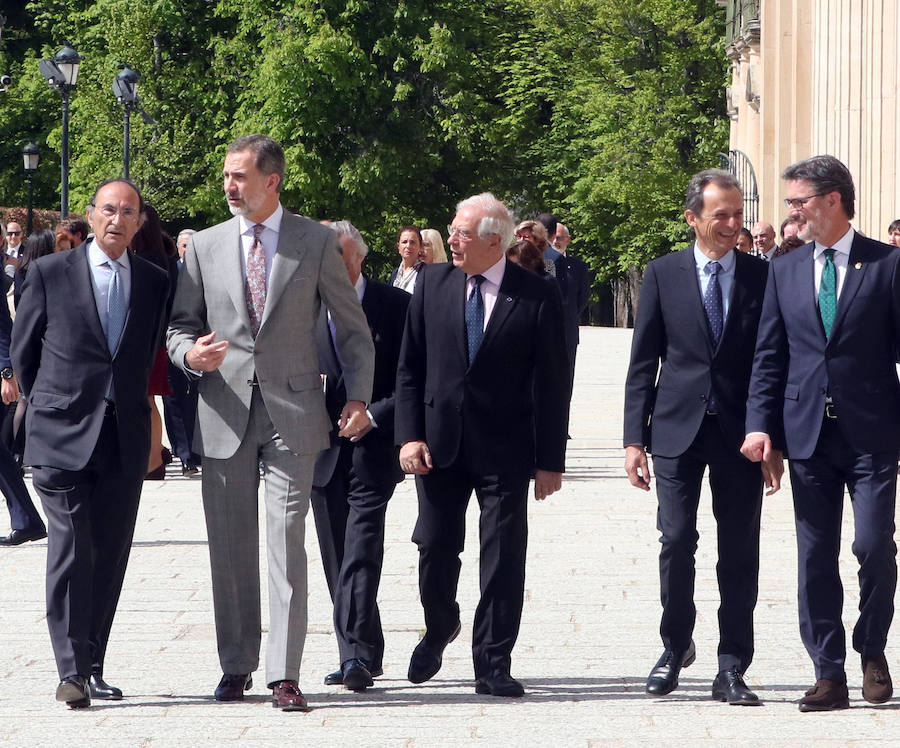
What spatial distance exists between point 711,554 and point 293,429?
176 inches

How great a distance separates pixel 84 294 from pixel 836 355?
281cm

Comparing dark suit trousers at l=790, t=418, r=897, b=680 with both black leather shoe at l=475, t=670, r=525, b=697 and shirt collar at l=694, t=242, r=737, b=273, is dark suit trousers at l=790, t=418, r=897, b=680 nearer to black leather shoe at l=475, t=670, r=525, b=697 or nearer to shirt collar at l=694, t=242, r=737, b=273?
shirt collar at l=694, t=242, r=737, b=273

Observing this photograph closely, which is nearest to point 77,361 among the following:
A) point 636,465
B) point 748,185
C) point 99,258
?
point 99,258

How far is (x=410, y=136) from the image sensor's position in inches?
1934

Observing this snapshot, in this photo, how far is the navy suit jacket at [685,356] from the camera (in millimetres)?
7051

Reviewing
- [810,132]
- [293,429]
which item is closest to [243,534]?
[293,429]

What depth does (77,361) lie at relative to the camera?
22.8ft

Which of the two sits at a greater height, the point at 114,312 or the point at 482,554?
the point at 114,312

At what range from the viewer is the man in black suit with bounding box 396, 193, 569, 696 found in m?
7.12

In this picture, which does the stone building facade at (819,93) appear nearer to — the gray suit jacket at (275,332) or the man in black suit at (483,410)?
the man in black suit at (483,410)

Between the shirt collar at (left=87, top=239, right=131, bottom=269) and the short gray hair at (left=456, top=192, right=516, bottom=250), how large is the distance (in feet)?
4.25

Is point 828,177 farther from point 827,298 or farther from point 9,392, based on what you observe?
point 9,392

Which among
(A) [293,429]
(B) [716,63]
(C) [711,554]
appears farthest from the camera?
(B) [716,63]

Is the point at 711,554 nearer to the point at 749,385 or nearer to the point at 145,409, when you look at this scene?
the point at 749,385
